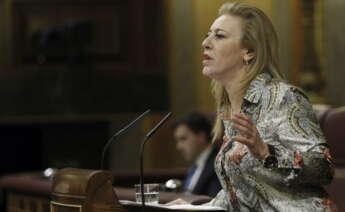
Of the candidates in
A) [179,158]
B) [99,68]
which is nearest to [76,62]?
[99,68]

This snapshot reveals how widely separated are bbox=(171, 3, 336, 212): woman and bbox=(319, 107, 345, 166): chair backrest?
A: 3.96 ft

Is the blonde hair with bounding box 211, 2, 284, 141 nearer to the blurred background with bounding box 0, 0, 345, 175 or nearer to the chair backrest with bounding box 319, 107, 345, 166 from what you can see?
the chair backrest with bounding box 319, 107, 345, 166

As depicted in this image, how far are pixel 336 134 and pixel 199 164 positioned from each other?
4.60ft

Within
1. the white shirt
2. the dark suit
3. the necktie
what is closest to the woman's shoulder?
the dark suit

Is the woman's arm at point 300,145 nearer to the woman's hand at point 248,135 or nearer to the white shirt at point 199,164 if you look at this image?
the woman's hand at point 248,135

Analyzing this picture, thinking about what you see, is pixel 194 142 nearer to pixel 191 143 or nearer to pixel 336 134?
pixel 191 143

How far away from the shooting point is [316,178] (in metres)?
2.47

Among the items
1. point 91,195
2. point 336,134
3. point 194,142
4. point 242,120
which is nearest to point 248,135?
point 242,120

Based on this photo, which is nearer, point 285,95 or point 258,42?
point 285,95

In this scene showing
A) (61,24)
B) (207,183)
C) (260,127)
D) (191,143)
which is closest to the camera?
(260,127)

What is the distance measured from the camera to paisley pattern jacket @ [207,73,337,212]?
8.04 feet

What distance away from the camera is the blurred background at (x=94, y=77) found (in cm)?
800

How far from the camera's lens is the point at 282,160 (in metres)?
2.43

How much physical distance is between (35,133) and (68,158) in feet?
1.28
